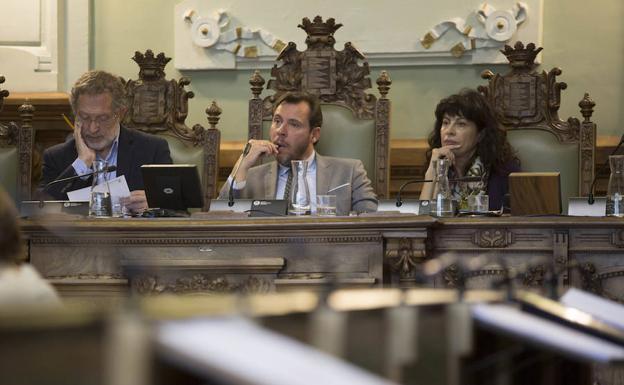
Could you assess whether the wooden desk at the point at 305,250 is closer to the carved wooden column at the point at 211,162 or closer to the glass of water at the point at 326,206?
the glass of water at the point at 326,206

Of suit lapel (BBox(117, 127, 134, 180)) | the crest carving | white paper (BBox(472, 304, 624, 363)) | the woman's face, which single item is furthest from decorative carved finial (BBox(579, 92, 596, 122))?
white paper (BBox(472, 304, 624, 363))

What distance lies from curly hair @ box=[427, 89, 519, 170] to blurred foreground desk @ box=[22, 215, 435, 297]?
1.40 metres

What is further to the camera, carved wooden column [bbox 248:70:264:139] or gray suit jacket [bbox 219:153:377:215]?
carved wooden column [bbox 248:70:264:139]

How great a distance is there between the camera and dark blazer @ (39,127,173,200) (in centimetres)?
520

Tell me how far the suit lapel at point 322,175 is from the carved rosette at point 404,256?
3.77 ft

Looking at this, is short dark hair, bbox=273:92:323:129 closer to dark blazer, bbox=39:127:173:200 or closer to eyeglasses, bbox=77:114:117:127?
dark blazer, bbox=39:127:173:200

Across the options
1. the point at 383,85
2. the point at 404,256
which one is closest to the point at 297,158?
the point at 383,85

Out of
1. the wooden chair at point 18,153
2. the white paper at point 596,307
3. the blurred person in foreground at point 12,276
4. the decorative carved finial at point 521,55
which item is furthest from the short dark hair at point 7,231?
the decorative carved finial at point 521,55

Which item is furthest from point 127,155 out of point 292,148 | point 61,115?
point 61,115

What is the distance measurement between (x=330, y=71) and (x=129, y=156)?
101 cm

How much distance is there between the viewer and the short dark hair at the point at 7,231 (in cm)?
157

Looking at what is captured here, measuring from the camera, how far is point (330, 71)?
5.45 m

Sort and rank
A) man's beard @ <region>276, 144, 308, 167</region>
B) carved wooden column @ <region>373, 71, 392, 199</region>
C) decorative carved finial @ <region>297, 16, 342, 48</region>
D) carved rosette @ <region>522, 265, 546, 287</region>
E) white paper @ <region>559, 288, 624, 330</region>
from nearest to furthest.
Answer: white paper @ <region>559, 288, 624, 330</region>, carved rosette @ <region>522, 265, 546, 287</region>, man's beard @ <region>276, 144, 308, 167</region>, carved wooden column @ <region>373, 71, 392, 199</region>, decorative carved finial @ <region>297, 16, 342, 48</region>

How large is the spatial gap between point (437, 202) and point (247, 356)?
334 cm
